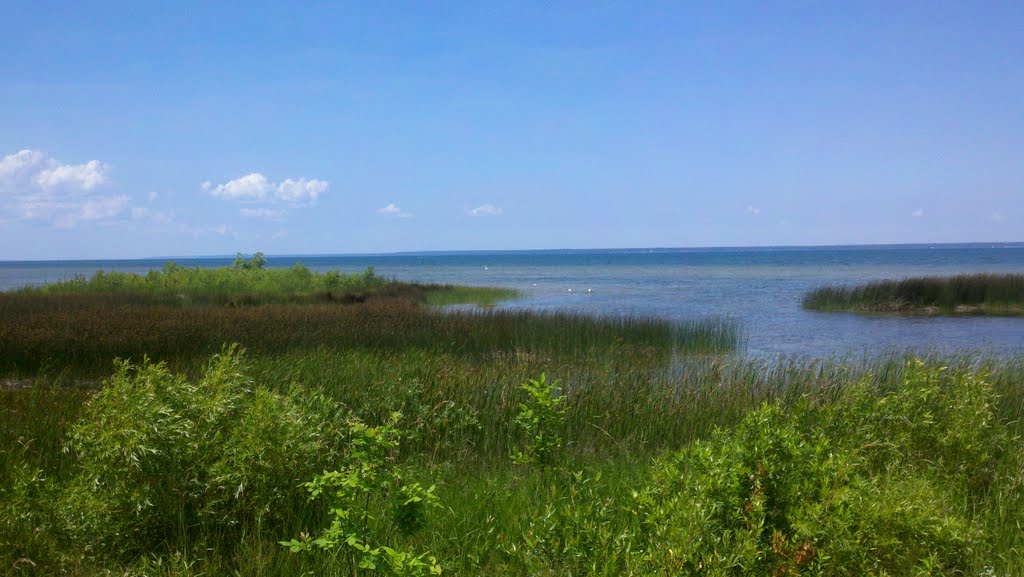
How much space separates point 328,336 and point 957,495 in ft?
37.9

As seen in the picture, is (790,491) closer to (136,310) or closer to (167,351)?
(167,351)

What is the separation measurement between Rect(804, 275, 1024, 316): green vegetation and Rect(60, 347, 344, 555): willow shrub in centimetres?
3120

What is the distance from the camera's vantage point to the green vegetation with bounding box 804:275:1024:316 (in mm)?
30812

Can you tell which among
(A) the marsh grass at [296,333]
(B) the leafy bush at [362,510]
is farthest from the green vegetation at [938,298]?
(B) the leafy bush at [362,510]

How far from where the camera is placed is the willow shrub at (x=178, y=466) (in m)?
4.44

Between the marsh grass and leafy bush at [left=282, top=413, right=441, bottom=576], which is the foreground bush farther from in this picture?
the marsh grass

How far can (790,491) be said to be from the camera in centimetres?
425

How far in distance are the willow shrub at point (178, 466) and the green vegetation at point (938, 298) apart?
31204mm

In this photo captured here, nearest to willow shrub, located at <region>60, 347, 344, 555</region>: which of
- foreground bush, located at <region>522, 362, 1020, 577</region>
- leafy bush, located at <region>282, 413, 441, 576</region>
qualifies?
leafy bush, located at <region>282, 413, 441, 576</region>

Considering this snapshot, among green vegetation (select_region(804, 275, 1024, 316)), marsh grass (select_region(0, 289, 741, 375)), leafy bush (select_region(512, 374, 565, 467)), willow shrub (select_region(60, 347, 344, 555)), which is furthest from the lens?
green vegetation (select_region(804, 275, 1024, 316))

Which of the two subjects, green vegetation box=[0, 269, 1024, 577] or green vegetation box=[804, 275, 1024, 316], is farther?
green vegetation box=[804, 275, 1024, 316]

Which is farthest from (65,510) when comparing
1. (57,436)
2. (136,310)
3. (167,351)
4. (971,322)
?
(971,322)

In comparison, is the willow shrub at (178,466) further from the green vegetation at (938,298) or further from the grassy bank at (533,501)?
the green vegetation at (938,298)

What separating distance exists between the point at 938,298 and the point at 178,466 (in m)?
33.2
